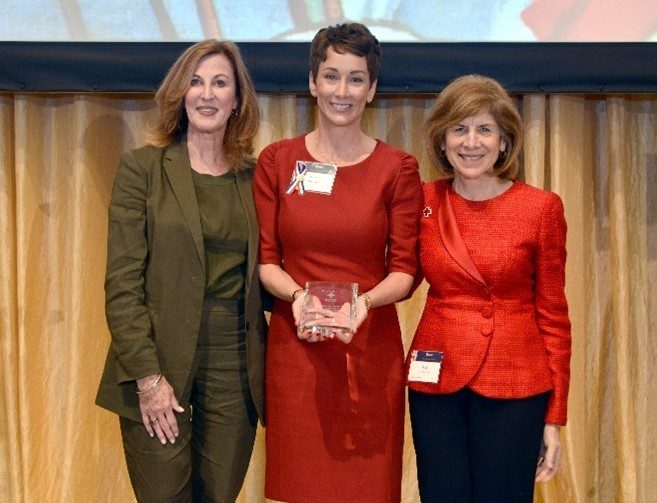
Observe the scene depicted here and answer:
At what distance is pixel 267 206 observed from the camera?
2.59m

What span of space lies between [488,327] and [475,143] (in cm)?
48

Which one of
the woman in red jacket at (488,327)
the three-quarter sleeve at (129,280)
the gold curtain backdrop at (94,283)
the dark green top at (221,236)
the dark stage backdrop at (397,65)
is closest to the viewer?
the woman in red jacket at (488,327)

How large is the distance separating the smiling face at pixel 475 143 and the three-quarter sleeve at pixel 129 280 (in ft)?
2.78

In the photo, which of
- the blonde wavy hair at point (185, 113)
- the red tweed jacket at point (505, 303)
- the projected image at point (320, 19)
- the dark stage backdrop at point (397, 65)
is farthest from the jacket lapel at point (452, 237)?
the projected image at point (320, 19)

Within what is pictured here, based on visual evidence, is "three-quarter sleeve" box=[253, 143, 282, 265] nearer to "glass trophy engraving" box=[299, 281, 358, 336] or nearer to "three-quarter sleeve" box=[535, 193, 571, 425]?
"glass trophy engraving" box=[299, 281, 358, 336]

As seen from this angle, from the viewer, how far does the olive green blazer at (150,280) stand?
2404mm

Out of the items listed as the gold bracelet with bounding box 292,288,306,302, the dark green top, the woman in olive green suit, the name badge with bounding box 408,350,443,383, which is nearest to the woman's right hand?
the woman in olive green suit

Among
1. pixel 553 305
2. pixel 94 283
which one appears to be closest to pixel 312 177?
pixel 553 305

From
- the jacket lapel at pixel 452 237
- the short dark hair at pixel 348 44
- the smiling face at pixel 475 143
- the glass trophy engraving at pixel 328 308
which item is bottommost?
the glass trophy engraving at pixel 328 308

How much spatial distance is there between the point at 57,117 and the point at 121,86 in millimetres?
427

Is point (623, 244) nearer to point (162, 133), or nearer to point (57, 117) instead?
point (162, 133)

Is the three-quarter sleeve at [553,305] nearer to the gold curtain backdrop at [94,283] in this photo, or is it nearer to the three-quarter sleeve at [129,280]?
the three-quarter sleeve at [129,280]

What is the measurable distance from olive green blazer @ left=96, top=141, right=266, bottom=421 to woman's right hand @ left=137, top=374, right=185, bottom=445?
30 millimetres

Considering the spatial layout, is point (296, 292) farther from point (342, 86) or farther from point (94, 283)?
point (94, 283)
